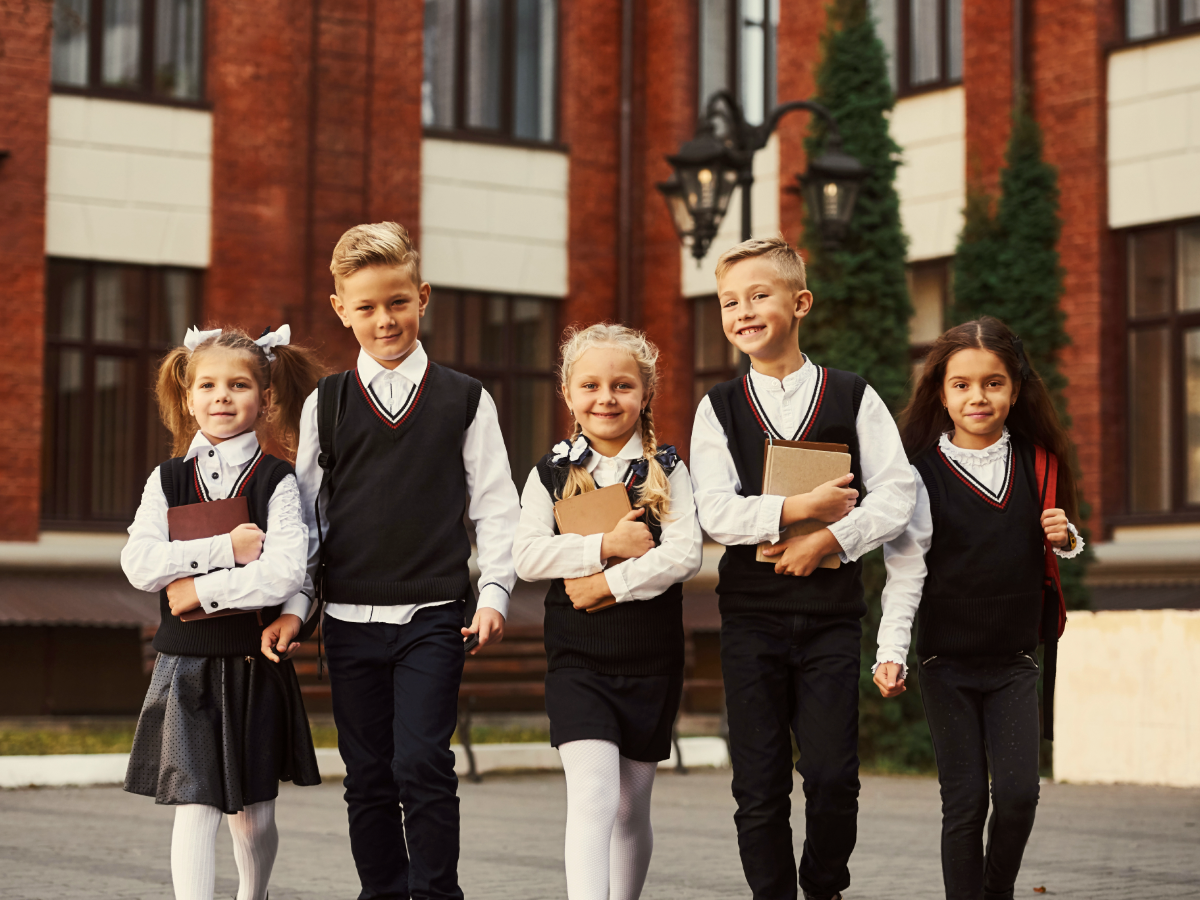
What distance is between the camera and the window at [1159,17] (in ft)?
55.1

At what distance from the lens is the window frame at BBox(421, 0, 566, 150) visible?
20750 mm

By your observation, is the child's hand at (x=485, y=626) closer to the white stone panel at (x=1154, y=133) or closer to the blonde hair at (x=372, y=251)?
the blonde hair at (x=372, y=251)

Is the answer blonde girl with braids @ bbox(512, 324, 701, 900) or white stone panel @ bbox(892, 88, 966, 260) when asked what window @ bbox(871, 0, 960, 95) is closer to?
white stone panel @ bbox(892, 88, 966, 260)

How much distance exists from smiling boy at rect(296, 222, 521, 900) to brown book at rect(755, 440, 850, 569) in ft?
2.60

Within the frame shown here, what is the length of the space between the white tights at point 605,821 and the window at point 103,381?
13996 millimetres

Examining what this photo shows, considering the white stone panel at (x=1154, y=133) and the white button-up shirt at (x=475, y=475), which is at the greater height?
the white stone panel at (x=1154, y=133)

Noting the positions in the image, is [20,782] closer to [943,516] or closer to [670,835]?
[670,835]

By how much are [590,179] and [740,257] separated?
1623 centimetres

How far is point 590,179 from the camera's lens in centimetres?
2142

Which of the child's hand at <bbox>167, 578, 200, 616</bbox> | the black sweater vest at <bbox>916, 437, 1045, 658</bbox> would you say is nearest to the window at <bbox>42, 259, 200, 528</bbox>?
the child's hand at <bbox>167, 578, 200, 616</bbox>

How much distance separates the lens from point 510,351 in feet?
69.2

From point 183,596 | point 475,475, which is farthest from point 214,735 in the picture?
point 475,475

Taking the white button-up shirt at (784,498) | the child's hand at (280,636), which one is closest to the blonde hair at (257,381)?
the child's hand at (280,636)

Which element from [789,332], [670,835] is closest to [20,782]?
[670,835]
